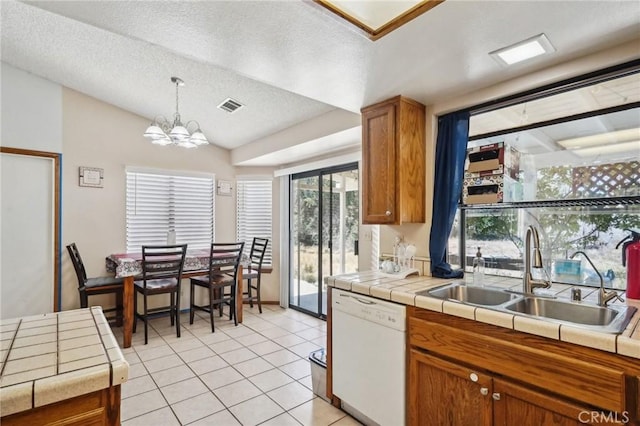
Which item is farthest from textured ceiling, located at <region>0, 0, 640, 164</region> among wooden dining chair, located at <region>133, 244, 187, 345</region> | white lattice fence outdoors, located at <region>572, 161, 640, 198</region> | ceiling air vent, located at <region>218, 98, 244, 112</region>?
wooden dining chair, located at <region>133, 244, 187, 345</region>

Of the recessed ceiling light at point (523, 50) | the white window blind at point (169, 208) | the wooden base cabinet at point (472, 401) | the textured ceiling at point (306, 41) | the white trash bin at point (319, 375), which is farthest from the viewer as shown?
the white window blind at point (169, 208)

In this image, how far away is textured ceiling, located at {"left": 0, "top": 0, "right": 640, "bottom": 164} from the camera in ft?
4.81

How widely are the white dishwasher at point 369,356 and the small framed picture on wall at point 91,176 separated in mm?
3440

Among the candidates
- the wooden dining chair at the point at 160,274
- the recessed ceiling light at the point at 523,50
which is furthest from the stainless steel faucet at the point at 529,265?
the wooden dining chair at the point at 160,274

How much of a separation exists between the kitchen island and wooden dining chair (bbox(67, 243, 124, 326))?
3136 mm

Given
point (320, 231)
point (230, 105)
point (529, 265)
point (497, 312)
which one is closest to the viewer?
point (497, 312)

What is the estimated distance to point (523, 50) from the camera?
67.4 inches

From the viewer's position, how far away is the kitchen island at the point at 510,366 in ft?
3.76

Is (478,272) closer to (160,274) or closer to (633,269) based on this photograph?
(633,269)

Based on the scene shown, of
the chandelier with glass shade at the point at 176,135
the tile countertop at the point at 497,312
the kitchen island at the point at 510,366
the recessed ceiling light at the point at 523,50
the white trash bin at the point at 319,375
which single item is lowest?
the white trash bin at the point at 319,375

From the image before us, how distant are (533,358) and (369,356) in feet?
2.98

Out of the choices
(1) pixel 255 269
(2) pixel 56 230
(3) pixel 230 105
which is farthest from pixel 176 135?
(1) pixel 255 269

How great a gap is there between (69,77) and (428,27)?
385 cm

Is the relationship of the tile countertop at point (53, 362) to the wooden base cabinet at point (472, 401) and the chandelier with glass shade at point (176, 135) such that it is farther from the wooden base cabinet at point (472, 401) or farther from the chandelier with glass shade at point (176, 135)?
the chandelier with glass shade at point (176, 135)
